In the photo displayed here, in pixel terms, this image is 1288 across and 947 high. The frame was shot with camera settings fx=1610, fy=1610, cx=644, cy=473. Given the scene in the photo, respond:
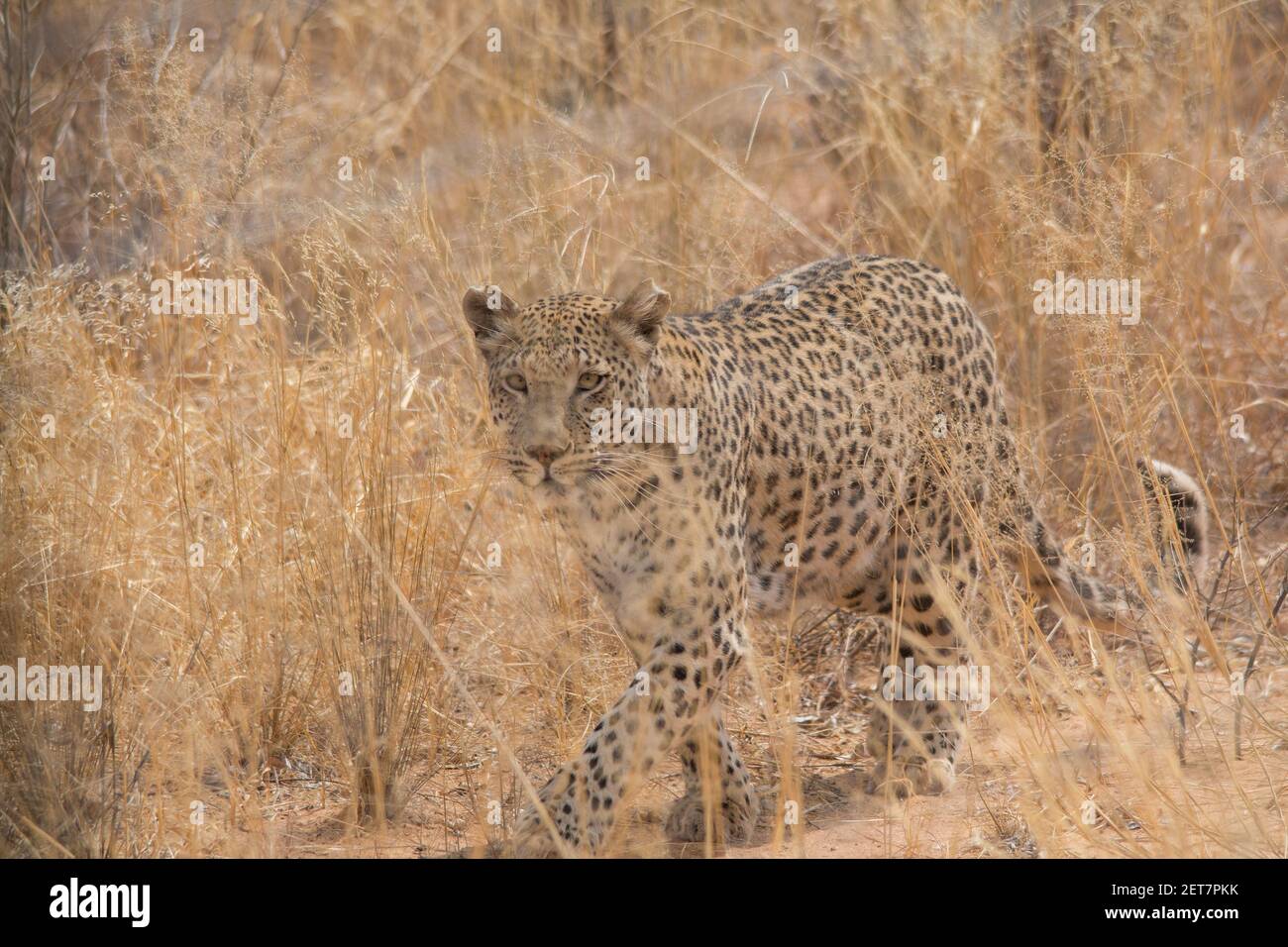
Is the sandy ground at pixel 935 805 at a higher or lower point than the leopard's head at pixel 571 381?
A: lower

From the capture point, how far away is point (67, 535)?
5031 millimetres

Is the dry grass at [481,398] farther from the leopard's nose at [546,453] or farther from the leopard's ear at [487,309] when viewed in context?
the leopard's nose at [546,453]

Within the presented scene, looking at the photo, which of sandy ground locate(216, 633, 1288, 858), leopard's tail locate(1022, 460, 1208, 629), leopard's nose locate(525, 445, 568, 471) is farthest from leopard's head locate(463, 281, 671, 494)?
leopard's tail locate(1022, 460, 1208, 629)

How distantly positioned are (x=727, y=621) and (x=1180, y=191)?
341 centimetres

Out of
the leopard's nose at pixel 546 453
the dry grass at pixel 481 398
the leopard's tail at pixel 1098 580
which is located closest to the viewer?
the leopard's nose at pixel 546 453

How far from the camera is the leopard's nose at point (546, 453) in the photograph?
4699 millimetres

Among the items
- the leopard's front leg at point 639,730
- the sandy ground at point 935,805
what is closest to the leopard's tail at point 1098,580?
the sandy ground at point 935,805

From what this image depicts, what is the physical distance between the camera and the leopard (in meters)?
4.80

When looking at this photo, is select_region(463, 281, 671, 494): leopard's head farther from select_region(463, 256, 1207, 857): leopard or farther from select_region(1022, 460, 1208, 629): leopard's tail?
select_region(1022, 460, 1208, 629): leopard's tail

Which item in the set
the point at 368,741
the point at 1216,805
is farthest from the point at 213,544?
the point at 1216,805

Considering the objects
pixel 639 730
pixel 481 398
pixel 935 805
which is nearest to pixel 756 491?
pixel 639 730

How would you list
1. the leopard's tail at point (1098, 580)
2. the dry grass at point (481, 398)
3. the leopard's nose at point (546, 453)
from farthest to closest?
1. the leopard's tail at point (1098, 580)
2. the dry grass at point (481, 398)
3. the leopard's nose at point (546, 453)

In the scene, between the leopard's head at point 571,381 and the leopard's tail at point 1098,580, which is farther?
the leopard's tail at point 1098,580

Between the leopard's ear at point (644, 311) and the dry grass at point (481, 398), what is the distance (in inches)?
39.6
